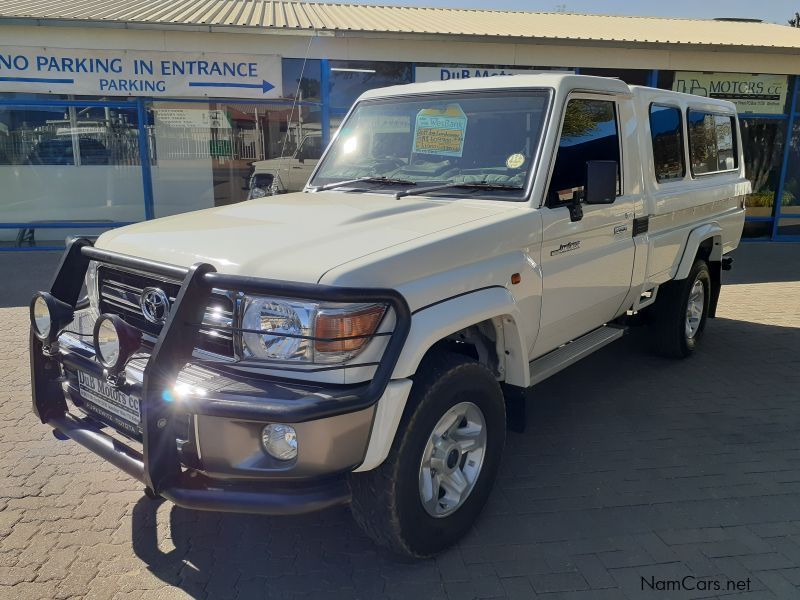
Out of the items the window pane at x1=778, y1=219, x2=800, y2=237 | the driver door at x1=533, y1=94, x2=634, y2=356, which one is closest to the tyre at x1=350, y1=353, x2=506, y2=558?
the driver door at x1=533, y1=94, x2=634, y2=356

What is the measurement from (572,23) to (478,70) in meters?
4.07

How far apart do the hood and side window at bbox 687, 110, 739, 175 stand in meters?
2.95

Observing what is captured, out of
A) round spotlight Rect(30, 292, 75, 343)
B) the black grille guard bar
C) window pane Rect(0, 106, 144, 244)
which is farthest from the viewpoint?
window pane Rect(0, 106, 144, 244)

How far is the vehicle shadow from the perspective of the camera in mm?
2926

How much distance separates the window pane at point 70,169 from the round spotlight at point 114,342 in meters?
9.49

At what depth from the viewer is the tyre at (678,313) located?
550 cm

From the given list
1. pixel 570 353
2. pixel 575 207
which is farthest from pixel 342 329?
pixel 570 353

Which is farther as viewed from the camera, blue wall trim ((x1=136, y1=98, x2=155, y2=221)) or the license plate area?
blue wall trim ((x1=136, y1=98, x2=155, y2=221))

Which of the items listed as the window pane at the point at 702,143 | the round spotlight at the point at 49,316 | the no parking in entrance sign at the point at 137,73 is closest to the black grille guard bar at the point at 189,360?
the round spotlight at the point at 49,316

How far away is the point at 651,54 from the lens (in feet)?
38.2

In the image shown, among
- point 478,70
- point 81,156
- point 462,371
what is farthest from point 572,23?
point 462,371

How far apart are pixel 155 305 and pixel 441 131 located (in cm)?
204

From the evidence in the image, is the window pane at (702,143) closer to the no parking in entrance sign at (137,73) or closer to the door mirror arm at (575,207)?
the door mirror arm at (575,207)

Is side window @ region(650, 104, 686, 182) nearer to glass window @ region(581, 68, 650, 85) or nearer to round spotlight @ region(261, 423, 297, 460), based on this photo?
round spotlight @ region(261, 423, 297, 460)
